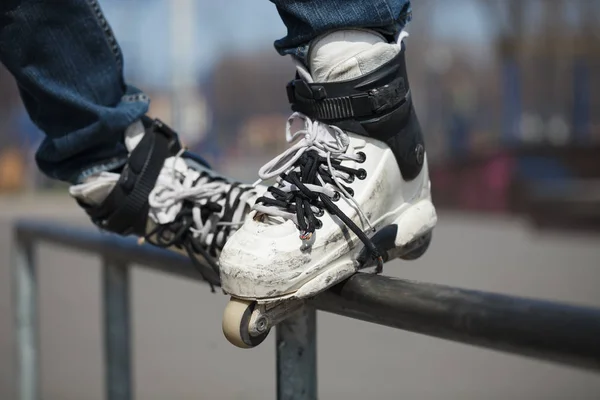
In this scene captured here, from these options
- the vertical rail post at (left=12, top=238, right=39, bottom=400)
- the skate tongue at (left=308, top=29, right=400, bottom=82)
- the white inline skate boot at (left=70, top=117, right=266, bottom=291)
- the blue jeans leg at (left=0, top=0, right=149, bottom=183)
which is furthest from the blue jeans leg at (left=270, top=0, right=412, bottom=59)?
the vertical rail post at (left=12, top=238, right=39, bottom=400)

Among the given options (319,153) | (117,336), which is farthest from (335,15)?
(117,336)

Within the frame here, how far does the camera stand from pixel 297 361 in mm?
804

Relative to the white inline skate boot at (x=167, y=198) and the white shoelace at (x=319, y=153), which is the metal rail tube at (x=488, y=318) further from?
the white inline skate boot at (x=167, y=198)

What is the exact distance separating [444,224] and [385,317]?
282 inches

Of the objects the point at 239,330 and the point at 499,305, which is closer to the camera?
the point at 499,305

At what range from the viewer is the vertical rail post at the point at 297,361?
80 cm

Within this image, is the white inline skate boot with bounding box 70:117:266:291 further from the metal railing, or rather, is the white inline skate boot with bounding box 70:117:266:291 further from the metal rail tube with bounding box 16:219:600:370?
Result: the metal rail tube with bounding box 16:219:600:370

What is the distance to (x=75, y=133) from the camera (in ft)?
3.26

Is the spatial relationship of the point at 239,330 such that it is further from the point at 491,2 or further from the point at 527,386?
the point at 491,2

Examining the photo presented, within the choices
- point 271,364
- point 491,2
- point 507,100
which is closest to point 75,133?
point 271,364

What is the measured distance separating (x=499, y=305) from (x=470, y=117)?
35.4ft

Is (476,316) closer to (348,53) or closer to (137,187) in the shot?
(348,53)

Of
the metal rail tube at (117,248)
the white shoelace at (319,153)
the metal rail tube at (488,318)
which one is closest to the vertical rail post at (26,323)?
the metal rail tube at (117,248)

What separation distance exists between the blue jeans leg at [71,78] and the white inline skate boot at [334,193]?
0.96ft
